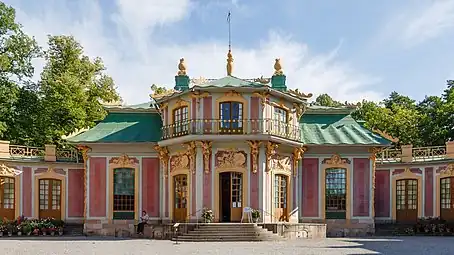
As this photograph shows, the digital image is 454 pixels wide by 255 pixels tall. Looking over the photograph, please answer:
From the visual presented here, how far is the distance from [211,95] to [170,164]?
13.9ft

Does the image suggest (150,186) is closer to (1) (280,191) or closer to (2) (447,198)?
(1) (280,191)

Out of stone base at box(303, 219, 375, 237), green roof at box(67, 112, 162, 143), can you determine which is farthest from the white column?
stone base at box(303, 219, 375, 237)

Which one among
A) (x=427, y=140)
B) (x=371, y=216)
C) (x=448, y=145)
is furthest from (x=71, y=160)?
A: (x=427, y=140)

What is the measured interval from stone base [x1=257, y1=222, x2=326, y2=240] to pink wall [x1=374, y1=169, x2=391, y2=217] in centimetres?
624

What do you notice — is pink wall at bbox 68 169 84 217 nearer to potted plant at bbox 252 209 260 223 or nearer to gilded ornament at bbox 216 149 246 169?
gilded ornament at bbox 216 149 246 169

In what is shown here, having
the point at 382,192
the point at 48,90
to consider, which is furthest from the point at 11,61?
the point at 382,192

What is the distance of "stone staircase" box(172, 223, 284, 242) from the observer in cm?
2567

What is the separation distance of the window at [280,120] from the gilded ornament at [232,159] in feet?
6.68

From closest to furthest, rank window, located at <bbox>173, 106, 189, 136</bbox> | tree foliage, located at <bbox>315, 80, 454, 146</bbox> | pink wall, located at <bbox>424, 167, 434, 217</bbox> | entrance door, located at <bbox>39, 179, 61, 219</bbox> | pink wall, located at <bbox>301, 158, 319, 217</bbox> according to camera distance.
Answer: window, located at <bbox>173, 106, 189, 136</bbox>
pink wall, located at <bbox>301, 158, 319, 217</bbox>
pink wall, located at <bbox>424, 167, 434, 217</bbox>
entrance door, located at <bbox>39, 179, 61, 219</bbox>
tree foliage, located at <bbox>315, 80, 454, 146</bbox>

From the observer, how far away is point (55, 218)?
33.3 m

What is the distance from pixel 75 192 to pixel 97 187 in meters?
2.60

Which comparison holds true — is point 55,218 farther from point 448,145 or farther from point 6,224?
point 448,145

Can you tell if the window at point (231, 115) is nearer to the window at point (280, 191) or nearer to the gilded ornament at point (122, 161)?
the window at point (280, 191)

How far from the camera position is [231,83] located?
29641mm
